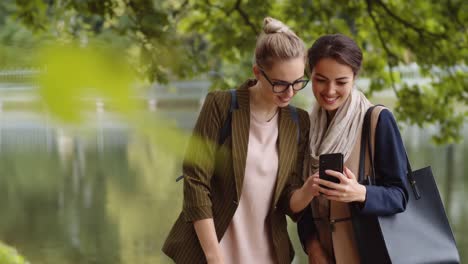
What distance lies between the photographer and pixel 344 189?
5.83ft

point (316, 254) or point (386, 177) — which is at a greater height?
point (386, 177)

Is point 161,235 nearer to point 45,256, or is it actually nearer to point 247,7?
point 45,256

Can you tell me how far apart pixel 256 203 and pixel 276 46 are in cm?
45

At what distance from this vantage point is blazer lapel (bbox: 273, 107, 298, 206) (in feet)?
6.46

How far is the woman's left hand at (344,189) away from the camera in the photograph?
177 cm

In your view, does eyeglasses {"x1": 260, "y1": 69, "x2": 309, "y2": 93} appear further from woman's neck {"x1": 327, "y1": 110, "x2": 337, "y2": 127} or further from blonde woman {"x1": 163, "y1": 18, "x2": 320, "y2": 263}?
woman's neck {"x1": 327, "y1": 110, "x2": 337, "y2": 127}

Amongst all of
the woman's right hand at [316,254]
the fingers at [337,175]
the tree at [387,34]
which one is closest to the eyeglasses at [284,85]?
the fingers at [337,175]

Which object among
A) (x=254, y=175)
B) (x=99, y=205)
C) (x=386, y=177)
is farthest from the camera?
(x=99, y=205)

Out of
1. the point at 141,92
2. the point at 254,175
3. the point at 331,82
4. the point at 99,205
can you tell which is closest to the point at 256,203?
the point at 254,175

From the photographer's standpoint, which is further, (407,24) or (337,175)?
(407,24)

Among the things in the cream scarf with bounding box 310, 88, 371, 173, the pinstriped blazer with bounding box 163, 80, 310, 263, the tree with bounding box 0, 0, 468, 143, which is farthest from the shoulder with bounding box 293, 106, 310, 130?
the tree with bounding box 0, 0, 468, 143

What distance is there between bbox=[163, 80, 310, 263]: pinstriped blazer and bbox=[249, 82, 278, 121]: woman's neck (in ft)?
0.07

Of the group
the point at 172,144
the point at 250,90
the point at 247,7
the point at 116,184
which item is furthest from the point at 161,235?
the point at 172,144

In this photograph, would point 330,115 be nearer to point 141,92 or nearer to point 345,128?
point 345,128
